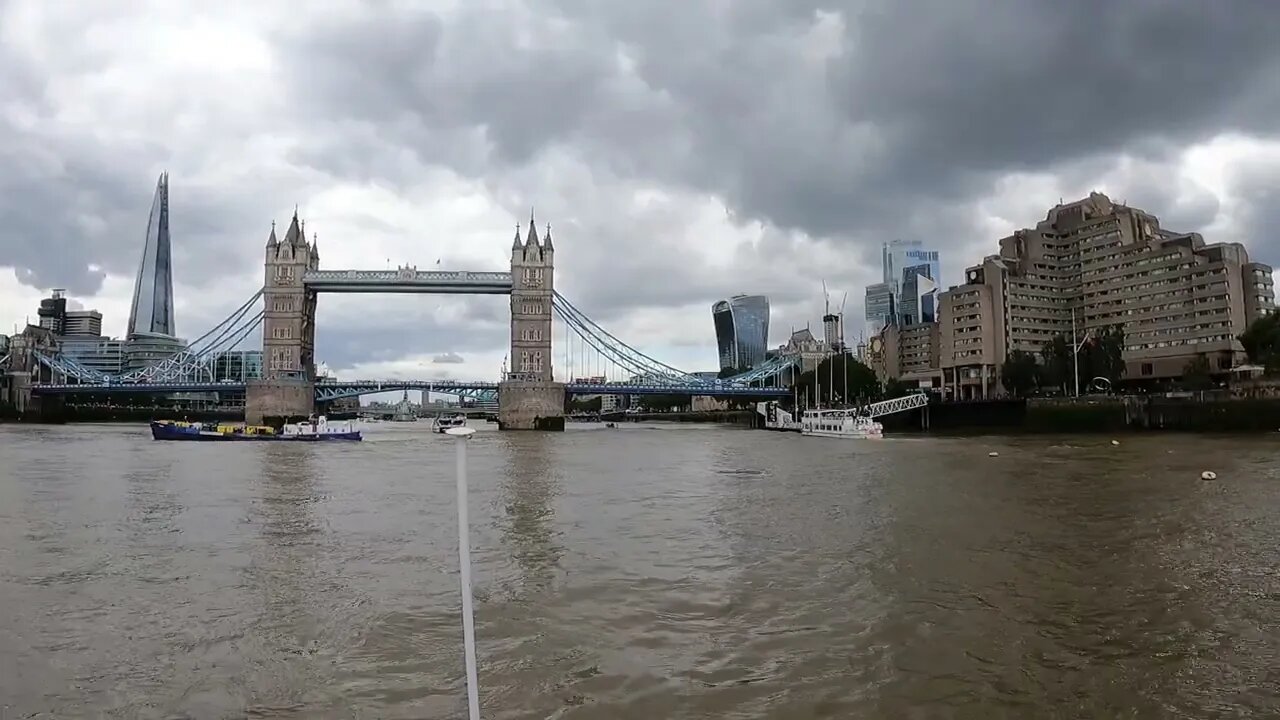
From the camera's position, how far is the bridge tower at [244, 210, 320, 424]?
8088 centimetres

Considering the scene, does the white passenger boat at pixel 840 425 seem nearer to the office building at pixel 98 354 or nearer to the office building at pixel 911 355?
the office building at pixel 911 355

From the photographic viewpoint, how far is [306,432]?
59.1 m

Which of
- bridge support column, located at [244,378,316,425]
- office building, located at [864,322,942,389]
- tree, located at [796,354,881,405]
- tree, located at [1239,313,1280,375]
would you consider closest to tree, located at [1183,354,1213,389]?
tree, located at [1239,313,1280,375]

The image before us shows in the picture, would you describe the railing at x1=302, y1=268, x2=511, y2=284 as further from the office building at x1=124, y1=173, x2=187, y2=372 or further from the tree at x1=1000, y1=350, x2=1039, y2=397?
the office building at x1=124, y1=173, x2=187, y2=372

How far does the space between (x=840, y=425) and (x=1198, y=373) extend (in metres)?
39.0

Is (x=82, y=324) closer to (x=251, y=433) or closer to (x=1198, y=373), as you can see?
(x=251, y=433)

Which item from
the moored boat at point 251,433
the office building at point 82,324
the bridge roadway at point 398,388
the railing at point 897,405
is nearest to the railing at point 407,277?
the bridge roadway at point 398,388

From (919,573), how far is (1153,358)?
91011mm

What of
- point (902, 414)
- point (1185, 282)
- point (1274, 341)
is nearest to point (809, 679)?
point (1274, 341)

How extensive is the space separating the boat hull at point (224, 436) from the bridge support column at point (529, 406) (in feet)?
63.8

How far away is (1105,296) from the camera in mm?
93125

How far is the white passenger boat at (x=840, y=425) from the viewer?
195ft

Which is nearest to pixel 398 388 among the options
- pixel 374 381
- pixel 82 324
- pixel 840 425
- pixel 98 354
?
pixel 374 381

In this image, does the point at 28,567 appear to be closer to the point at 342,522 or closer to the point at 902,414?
the point at 342,522
